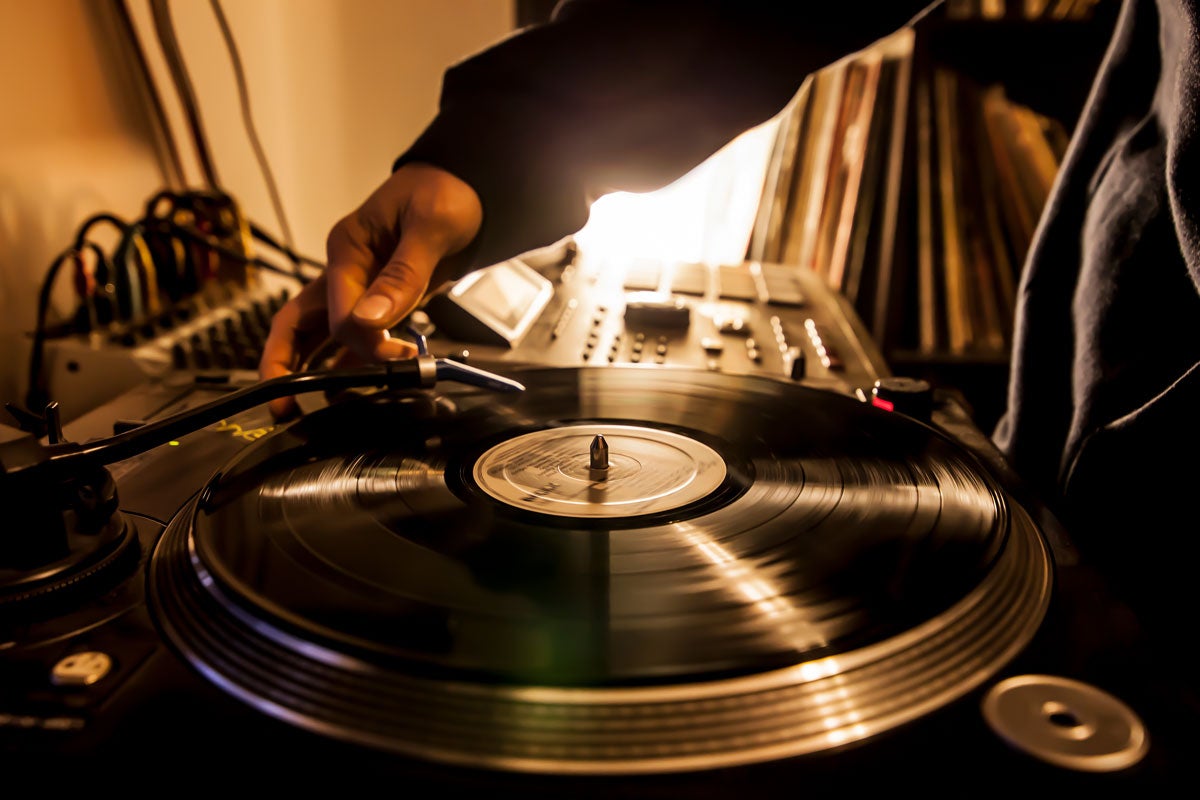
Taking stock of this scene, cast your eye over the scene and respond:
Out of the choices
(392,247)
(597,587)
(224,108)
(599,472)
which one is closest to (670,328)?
(392,247)

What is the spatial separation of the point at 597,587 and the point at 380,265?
520 millimetres

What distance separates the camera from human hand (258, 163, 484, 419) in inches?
30.7

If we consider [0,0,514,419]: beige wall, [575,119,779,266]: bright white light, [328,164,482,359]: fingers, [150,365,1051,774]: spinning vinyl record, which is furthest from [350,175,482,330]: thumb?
[575,119,779,266]: bright white light

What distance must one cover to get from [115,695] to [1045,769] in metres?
0.38

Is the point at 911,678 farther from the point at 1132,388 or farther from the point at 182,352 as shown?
the point at 182,352

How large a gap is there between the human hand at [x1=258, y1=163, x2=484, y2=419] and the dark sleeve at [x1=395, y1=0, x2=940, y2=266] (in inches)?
1.3

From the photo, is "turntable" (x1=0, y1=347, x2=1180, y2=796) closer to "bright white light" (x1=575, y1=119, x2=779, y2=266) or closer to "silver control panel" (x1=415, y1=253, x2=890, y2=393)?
"silver control panel" (x1=415, y1=253, x2=890, y2=393)

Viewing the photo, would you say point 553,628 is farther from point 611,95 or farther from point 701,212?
point 701,212

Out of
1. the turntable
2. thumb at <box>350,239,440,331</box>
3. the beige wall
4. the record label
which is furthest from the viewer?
the beige wall

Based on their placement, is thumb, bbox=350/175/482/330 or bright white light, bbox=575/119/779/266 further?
bright white light, bbox=575/119/779/266

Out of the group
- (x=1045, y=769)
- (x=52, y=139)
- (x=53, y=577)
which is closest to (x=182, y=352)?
(x=52, y=139)

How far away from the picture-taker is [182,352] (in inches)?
38.4

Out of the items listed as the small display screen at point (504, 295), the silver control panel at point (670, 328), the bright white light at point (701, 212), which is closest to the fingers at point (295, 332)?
the silver control panel at point (670, 328)

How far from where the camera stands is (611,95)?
39.6 inches
